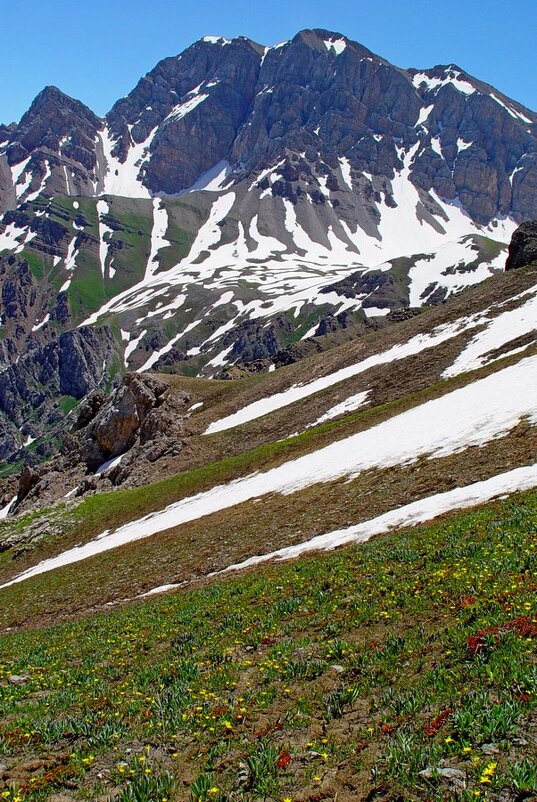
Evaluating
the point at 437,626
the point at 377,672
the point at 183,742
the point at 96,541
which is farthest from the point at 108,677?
the point at 96,541

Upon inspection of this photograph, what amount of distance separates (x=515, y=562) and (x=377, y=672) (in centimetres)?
504

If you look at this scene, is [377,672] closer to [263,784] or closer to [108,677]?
[263,784]

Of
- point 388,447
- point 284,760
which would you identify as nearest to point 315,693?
point 284,760

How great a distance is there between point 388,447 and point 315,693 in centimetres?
2273

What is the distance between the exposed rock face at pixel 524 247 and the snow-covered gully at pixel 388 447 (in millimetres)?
36550

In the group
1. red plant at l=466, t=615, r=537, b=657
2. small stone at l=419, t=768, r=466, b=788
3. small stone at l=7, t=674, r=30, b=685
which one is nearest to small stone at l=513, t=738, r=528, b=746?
small stone at l=419, t=768, r=466, b=788

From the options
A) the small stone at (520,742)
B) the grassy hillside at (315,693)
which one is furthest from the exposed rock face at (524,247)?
the small stone at (520,742)

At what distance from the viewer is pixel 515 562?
1252 cm

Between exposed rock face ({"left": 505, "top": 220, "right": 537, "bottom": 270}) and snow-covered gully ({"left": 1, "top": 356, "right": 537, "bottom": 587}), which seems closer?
snow-covered gully ({"left": 1, "top": 356, "right": 537, "bottom": 587})

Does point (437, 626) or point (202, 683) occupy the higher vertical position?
point (202, 683)

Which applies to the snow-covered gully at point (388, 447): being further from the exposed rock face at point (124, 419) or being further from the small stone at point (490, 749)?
the exposed rock face at point (124, 419)

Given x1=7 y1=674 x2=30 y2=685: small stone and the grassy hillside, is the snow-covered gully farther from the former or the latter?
x1=7 y1=674 x2=30 y2=685: small stone

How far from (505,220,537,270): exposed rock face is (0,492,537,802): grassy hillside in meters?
59.8

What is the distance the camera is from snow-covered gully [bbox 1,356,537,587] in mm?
27703
